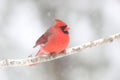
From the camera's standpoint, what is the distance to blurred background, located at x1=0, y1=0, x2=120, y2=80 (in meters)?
6.37

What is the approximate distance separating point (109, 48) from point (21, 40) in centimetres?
124

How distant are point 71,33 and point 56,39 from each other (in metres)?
2.99

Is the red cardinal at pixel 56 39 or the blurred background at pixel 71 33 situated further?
the blurred background at pixel 71 33

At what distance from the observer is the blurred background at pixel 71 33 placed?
251 inches

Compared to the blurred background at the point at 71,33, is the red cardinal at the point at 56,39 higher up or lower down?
lower down

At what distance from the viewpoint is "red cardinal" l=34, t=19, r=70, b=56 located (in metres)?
3.78

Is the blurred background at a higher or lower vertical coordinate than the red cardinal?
higher

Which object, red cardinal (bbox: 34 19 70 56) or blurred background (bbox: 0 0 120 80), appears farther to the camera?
blurred background (bbox: 0 0 120 80)

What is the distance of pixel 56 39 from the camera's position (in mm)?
3820

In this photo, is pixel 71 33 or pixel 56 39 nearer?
pixel 56 39

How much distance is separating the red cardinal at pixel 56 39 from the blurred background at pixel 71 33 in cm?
226

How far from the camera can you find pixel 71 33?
681cm

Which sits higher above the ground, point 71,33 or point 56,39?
point 71,33

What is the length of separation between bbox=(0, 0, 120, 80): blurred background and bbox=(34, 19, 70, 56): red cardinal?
226 cm
